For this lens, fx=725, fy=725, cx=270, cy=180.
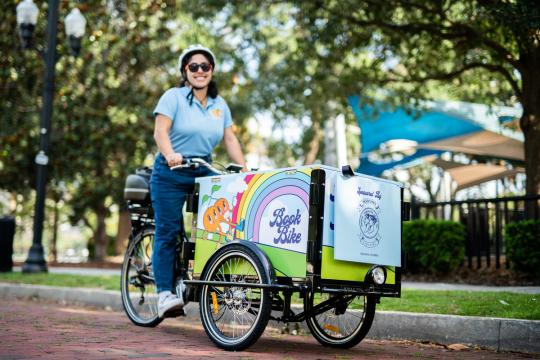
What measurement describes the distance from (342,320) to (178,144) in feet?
6.60

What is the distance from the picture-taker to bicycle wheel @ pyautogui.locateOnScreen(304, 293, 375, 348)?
5.24m

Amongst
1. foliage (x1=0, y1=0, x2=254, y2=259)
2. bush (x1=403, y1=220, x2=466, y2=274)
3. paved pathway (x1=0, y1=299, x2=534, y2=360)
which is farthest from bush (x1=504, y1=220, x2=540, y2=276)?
foliage (x1=0, y1=0, x2=254, y2=259)

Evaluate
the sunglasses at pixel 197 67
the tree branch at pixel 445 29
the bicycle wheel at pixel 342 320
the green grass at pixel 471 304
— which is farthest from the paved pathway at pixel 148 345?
the tree branch at pixel 445 29

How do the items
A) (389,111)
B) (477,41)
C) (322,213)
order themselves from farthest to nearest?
(389,111) < (477,41) < (322,213)

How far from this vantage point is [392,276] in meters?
5.28

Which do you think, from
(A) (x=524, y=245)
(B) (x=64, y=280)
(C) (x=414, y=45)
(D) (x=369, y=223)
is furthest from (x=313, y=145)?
(D) (x=369, y=223)

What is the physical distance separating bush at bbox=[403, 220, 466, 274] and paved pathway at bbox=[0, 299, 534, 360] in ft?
17.9

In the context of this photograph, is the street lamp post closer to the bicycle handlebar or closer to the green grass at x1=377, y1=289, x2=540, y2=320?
the green grass at x1=377, y1=289, x2=540, y2=320

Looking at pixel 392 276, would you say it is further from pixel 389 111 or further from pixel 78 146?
pixel 78 146

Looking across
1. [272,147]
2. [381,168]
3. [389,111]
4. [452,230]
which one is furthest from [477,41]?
[272,147]

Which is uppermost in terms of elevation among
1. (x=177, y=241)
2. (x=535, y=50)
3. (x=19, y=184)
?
(x=535, y=50)

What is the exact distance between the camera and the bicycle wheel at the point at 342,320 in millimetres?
5242

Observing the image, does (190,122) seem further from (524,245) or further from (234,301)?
(524,245)

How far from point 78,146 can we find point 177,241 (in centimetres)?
1442
